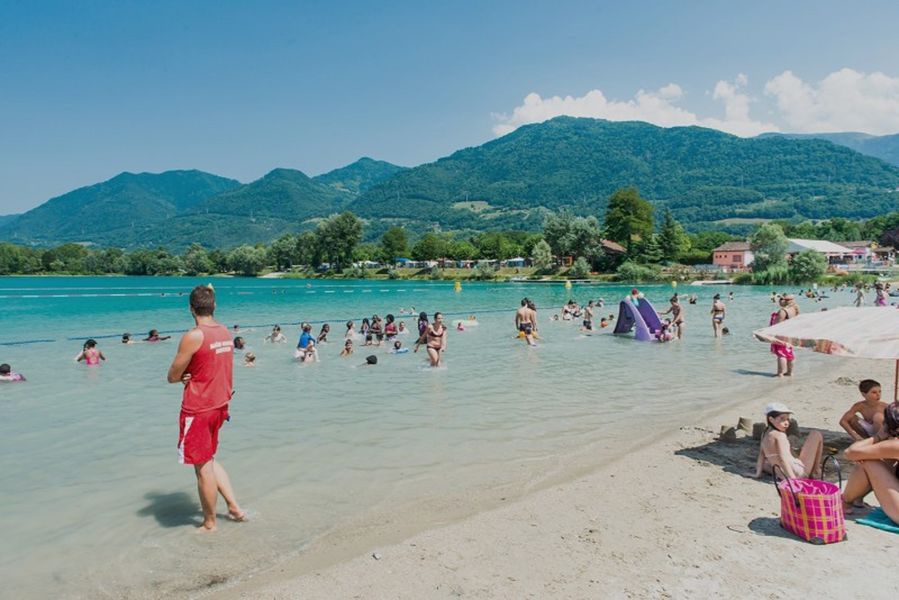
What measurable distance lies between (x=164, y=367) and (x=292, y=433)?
10360 mm

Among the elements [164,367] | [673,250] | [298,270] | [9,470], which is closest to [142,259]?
[298,270]

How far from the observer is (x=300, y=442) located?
30.7 feet

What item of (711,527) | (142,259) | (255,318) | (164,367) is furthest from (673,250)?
(142,259)

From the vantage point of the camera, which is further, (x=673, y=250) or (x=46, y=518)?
(x=673, y=250)

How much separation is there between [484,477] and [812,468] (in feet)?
12.3

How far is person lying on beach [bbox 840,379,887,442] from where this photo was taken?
6.93 metres

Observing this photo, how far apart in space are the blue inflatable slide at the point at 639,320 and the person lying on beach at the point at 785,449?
15563 millimetres

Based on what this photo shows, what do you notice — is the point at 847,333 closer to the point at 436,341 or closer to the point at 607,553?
the point at 607,553

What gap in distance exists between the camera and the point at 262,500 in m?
6.89

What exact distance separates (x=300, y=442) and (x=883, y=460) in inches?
293

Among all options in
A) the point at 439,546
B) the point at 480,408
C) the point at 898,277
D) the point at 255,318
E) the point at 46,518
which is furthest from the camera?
the point at 898,277

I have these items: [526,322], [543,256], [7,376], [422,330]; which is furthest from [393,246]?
[7,376]

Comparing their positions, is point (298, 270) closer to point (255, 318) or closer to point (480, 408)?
point (255, 318)

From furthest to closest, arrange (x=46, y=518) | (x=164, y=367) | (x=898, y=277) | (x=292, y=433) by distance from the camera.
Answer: (x=898, y=277), (x=164, y=367), (x=292, y=433), (x=46, y=518)
